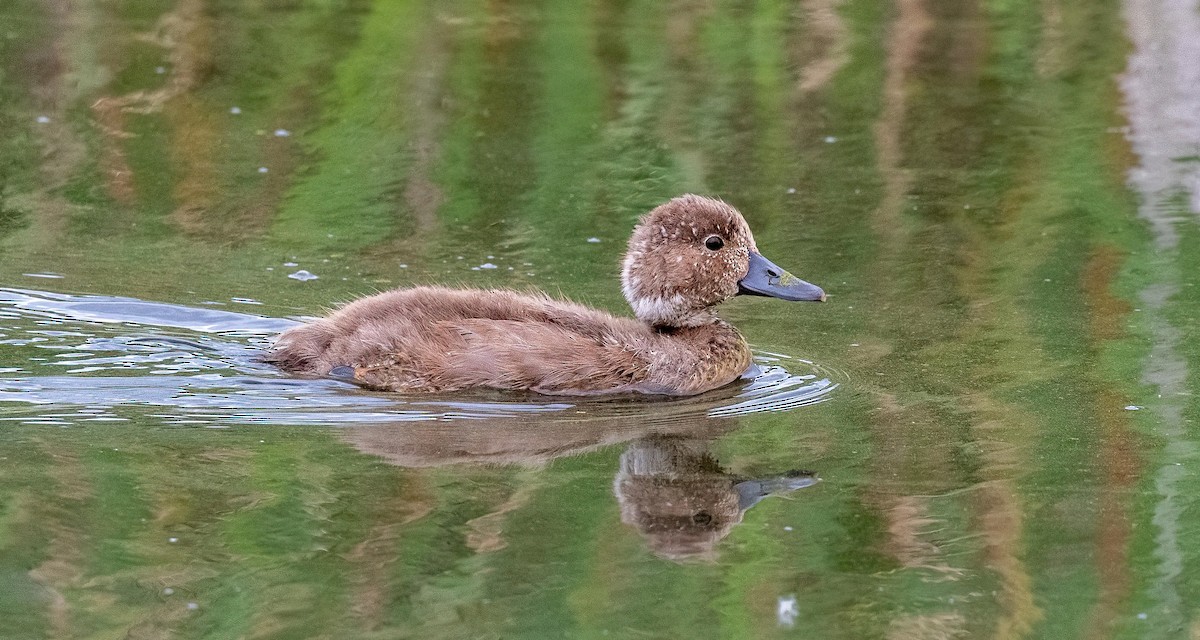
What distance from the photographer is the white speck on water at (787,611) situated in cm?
468

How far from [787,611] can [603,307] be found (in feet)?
12.7

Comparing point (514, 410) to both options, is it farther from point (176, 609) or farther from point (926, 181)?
point (926, 181)

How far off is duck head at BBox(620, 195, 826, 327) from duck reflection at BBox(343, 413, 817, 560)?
0.80m

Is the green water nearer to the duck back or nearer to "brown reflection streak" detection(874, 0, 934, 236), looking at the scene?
"brown reflection streak" detection(874, 0, 934, 236)

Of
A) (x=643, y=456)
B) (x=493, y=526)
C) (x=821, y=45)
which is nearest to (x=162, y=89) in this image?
(x=821, y=45)

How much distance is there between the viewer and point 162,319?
7969 mm

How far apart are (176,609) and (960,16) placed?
10.7 metres

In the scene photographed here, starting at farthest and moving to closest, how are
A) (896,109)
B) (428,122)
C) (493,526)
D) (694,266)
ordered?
(896,109), (428,122), (694,266), (493,526)

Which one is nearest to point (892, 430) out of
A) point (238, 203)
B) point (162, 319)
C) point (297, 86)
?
point (162, 319)

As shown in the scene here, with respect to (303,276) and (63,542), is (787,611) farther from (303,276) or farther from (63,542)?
(303,276)

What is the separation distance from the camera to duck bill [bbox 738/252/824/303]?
754 centimetres

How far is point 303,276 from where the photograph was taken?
8805 mm

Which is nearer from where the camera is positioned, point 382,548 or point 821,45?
point 382,548

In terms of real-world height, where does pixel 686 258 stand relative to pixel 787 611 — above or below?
above
